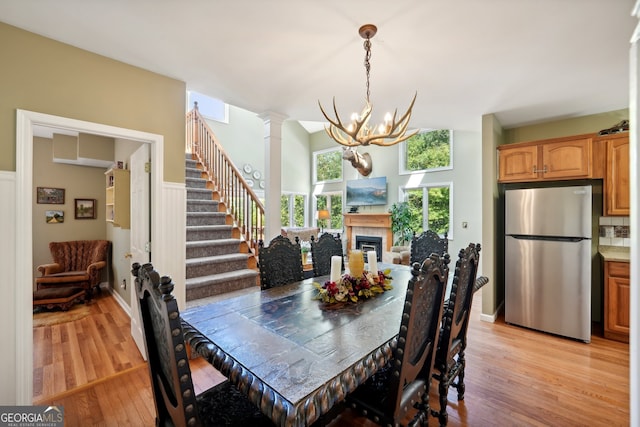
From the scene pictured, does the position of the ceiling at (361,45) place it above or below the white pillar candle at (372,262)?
above

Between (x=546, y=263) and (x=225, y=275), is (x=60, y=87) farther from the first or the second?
(x=546, y=263)

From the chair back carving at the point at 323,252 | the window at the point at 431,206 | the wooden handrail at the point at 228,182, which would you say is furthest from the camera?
the window at the point at 431,206

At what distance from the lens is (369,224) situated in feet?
23.6

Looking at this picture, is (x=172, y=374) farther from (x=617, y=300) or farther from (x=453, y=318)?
(x=617, y=300)

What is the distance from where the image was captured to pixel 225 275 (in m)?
3.56

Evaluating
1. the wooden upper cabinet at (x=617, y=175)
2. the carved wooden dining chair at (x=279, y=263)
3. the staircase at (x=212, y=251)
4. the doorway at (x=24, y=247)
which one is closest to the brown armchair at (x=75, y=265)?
the staircase at (x=212, y=251)

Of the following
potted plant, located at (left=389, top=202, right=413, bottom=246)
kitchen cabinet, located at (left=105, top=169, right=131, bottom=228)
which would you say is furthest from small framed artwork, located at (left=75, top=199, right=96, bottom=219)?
potted plant, located at (left=389, top=202, right=413, bottom=246)

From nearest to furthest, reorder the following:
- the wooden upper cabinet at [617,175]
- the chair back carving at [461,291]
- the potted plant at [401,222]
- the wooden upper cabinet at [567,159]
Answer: the chair back carving at [461,291]
the wooden upper cabinet at [617,175]
the wooden upper cabinet at [567,159]
the potted plant at [401,222]

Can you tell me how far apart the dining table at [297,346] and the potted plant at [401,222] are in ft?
15.5

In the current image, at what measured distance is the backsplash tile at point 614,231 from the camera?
126 inches

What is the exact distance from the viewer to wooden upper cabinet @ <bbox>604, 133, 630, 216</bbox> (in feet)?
9.55

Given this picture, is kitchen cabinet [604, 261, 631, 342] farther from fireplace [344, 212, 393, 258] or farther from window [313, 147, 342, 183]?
window [313, 147, 342, 183]

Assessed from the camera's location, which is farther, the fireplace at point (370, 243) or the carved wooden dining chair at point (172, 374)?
the fireplace at point (370, 243)

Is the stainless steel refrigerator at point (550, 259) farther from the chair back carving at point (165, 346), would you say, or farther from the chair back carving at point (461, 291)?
the chair back carving at point (165, 346)
